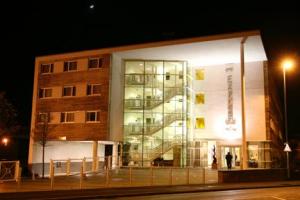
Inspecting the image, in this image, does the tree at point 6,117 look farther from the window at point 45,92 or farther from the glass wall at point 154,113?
the glass wall at point 154,113

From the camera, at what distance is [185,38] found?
3494 cm

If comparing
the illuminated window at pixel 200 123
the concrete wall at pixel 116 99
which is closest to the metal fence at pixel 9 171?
the concrete wall at pixel 116 99

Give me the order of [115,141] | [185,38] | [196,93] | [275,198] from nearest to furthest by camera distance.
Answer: [275,198] → [185,38] → [115,141] → [196,93]

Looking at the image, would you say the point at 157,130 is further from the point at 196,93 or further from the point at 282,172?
the point at 282,172

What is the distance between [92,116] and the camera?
36688 millimetres

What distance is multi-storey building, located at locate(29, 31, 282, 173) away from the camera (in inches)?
1452

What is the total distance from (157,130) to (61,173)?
1215cm

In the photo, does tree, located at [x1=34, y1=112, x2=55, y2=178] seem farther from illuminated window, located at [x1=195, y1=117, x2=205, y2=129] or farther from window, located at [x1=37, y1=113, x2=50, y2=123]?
illuminated window, located at [x1=195, y1=117, x2=205, y2=129]

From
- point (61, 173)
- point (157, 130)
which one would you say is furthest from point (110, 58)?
point (61, 173)

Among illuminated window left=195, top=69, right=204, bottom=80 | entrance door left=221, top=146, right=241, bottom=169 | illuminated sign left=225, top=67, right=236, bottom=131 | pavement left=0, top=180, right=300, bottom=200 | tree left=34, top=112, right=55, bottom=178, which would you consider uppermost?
illuminated window left=195, top=69, right=204, bottom=80

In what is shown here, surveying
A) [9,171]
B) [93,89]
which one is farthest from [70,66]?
[9,171]

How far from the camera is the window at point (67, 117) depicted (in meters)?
37.5

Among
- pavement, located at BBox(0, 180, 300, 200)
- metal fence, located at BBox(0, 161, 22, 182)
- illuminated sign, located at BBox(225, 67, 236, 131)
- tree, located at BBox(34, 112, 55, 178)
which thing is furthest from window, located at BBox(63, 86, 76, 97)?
pavement, located at BBox(0, 180, 300, 200)

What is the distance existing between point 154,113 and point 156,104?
92 cm
